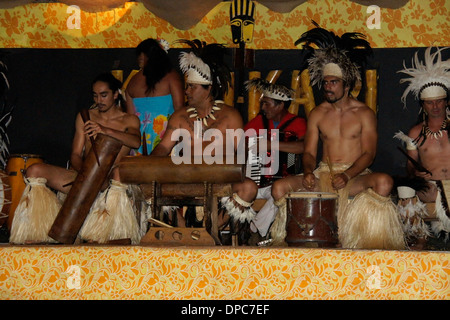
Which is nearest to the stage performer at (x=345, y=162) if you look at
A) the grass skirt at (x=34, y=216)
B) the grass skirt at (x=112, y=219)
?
the grass skirt at (x=112, y=219)

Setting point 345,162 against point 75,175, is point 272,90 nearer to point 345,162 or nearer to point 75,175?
point 345,162

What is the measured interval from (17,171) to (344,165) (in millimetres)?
Answer: 3093

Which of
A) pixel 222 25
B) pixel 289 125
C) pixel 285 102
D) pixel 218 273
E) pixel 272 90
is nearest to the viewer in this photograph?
pixel 218 273

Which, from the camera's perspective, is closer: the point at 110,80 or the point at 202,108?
the point at 110,80

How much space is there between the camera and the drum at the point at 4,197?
6301 millimetres

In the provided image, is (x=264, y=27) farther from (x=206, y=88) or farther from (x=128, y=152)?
(x=128, y=152)

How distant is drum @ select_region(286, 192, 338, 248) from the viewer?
201 inches

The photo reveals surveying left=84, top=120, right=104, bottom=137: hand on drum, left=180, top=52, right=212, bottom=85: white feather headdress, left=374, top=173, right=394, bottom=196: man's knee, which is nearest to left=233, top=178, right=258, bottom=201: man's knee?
left=374, top=173, right=394, bottom=196: man's knee

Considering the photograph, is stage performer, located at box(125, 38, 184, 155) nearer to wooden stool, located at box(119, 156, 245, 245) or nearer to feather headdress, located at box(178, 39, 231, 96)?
feather headdress, located at box(178, 39, 231, 96)

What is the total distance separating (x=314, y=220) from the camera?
511 cm

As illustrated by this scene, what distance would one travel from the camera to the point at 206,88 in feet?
19.9

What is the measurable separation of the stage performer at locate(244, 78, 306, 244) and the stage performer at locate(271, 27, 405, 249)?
48 centimetres

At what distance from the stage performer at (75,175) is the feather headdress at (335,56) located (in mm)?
1690

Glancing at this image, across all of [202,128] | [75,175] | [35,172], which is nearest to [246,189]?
[202,128]
